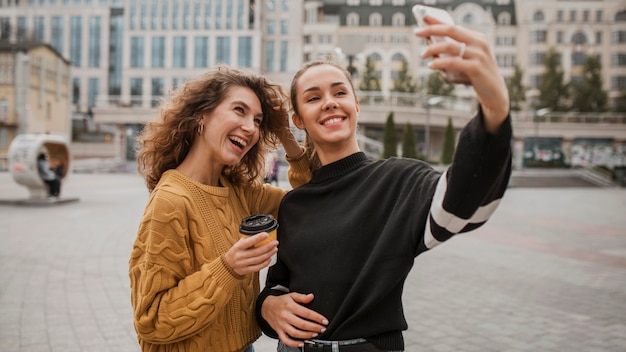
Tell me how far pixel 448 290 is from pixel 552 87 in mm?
59647

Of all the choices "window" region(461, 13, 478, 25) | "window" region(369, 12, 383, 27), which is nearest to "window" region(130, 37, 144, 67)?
"window" region(369, 12, 383, 27)

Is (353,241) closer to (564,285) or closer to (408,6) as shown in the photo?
(564,285)

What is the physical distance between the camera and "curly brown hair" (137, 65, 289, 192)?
6.41ft

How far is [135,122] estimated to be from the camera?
4834 centimetres

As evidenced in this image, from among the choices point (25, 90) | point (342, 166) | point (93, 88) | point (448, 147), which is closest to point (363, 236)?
point (342, 166)

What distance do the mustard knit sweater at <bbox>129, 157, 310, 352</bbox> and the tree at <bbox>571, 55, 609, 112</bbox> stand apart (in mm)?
65282

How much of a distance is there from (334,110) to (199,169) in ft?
1.94

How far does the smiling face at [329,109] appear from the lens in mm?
1845

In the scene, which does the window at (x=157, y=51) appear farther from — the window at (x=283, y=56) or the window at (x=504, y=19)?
the window at (x=504, y=19)

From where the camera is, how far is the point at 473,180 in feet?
4.07

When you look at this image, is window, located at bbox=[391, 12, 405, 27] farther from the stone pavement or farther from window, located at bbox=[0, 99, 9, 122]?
the stone pavement

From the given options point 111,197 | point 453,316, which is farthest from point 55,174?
point 453,316

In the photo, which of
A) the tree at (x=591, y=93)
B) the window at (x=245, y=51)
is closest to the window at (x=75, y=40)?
the window at (x=245, y=51)

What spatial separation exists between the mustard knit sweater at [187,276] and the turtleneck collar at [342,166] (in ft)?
1.35
